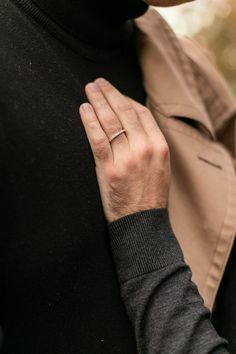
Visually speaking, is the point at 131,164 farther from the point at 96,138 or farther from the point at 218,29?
the point at 218,29

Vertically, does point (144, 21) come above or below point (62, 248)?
above

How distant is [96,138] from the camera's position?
1302 millimetres

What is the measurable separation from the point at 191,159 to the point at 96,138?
1.36ft

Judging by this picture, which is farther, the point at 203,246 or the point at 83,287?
the point at 203,246

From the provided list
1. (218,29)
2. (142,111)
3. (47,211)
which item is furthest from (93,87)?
(218,29)

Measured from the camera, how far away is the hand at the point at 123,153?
1.30 m

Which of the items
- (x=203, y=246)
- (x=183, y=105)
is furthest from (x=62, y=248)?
(x=183, y=105)

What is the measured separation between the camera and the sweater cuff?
4.15 ft

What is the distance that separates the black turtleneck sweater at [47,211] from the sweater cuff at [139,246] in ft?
0.12

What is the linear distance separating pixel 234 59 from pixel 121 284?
1178 cm

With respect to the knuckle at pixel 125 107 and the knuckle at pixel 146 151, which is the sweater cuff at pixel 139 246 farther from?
the knuckle at pixel 125 107

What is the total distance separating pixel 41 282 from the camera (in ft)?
4.01

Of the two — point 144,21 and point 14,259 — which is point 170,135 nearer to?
point 144,21

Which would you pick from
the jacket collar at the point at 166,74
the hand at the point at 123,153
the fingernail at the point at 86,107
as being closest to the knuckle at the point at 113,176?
the hand at the point at 123,153
